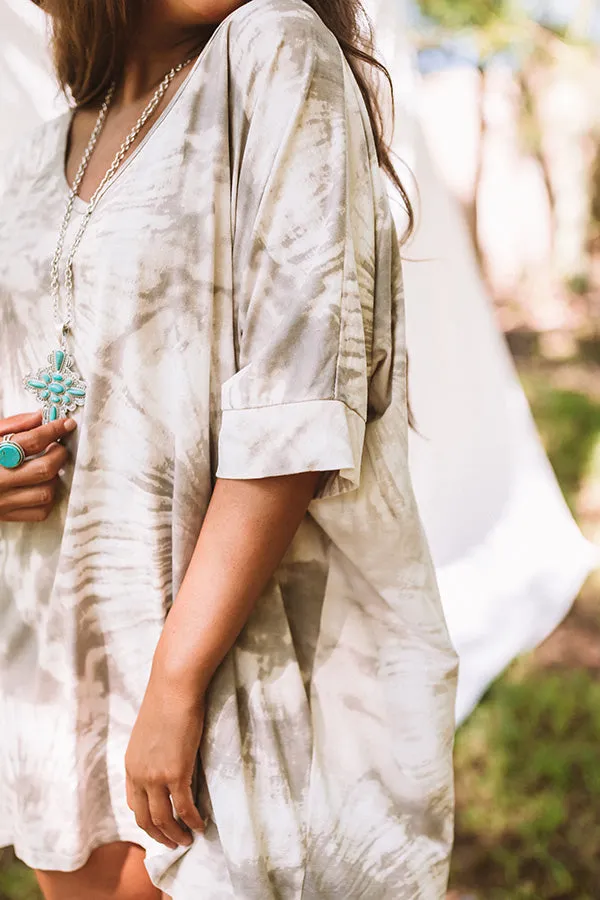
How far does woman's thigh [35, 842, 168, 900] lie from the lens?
92cm

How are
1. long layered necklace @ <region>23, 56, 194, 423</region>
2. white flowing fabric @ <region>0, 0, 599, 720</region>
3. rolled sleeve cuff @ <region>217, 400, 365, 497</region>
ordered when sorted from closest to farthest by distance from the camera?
1. rolled sleeve cuff @ <region>217, 400, 365, 497</region>
2. long layered necklace @ <region>23, 56, 194, 423</region>
3. white flowing fabric @ <region>0, 0, 599, 720</region>

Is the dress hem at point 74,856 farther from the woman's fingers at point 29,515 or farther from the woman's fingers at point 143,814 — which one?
the woman's fingers at point 29,515

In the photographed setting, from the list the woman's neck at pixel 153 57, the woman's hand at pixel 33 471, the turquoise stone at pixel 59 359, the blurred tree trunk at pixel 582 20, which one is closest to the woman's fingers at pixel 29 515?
the woman's hand at pixel 33 471

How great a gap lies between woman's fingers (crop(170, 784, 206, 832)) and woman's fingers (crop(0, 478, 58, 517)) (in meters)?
0.29

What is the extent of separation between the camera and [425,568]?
0.84 m

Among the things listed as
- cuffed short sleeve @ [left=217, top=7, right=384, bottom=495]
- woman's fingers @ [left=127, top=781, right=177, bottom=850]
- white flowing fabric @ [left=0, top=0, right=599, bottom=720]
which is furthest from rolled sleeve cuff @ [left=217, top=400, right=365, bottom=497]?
white flowing fabric @ [left=0, top=0, right=599, bottom=720]

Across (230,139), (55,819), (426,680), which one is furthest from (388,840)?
(230,139)

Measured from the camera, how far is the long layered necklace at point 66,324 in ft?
2.71

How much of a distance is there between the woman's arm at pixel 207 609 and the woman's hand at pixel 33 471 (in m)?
0.18

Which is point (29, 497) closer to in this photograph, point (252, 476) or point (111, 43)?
point (252, 476)

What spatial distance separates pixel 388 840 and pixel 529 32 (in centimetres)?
399

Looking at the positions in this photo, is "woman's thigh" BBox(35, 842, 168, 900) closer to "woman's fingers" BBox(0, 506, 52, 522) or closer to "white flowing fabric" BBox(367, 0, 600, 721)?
"woman's fingers" BBox(0, 506, 52, 522)

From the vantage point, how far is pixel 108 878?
36.8 inches

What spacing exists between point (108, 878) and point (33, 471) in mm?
432
